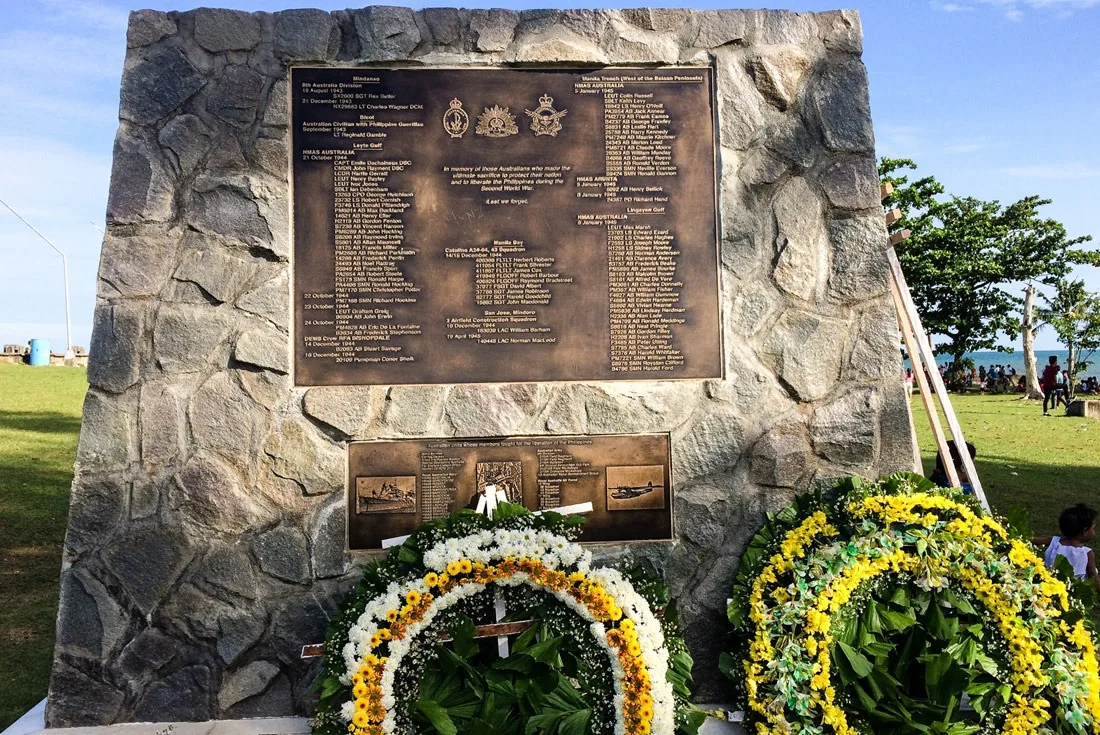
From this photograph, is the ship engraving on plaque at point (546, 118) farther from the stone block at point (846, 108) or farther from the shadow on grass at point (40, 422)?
the shadow on grass at point (40, 422)

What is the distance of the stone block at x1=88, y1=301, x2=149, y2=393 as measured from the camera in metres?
4.69

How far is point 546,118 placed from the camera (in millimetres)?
4930

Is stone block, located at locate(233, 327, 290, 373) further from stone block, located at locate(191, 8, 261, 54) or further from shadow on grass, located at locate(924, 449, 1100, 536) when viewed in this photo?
shadow on grass, located at locate(924, 449, 1100, 536)

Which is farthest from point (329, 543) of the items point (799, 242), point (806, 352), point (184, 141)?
point (799, 242)

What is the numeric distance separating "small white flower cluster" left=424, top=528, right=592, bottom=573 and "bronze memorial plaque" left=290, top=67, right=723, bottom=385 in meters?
0.95

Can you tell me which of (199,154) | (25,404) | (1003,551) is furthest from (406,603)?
(25,404)

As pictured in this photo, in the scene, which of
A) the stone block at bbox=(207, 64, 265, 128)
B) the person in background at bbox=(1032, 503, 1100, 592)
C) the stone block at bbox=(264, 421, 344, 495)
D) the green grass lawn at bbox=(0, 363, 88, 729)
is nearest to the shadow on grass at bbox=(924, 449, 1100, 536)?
the person in background at bbox=(1032, 503, 1100, 592)

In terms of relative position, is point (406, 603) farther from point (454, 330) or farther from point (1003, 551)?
point (1003, 551)

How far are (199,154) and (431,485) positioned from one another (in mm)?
2281

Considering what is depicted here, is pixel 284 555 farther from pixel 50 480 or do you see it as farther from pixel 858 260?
pixel 50 480

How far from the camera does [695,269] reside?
494 cm

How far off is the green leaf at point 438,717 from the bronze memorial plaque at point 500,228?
172 cm

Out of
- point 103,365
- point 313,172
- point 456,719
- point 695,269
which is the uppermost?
point 313,172

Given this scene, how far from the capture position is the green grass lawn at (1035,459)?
10.1 metres
